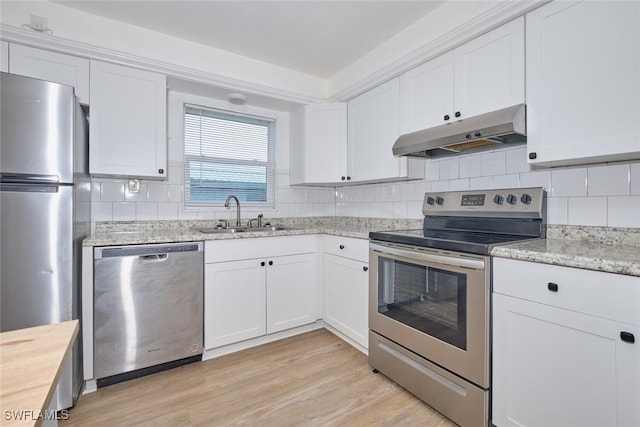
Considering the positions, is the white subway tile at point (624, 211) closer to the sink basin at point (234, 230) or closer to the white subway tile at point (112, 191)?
the sink basin at point (234, 230)

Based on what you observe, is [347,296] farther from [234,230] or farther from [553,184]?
[553,184]

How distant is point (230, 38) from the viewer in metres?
2.45

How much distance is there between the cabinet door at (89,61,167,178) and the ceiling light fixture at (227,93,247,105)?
0.58 meters

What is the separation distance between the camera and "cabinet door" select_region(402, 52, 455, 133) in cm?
205

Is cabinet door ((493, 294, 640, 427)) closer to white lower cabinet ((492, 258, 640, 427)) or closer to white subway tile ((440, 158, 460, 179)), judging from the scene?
white lower cabinet ((492, 258, 640, 427))

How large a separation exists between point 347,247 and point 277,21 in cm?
177

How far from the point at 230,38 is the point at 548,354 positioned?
2850 millimetres

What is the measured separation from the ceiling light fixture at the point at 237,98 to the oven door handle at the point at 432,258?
5.96ft

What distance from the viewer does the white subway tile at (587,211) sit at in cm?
160

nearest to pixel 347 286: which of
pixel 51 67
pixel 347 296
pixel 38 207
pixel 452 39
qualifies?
pixel 347 296

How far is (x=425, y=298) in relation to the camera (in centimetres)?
179

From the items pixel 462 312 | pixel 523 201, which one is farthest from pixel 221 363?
pixel 523 201

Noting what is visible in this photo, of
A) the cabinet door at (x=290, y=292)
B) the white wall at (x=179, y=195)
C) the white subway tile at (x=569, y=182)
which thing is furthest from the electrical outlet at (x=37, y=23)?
the white subway tile at (x=569, y=182)

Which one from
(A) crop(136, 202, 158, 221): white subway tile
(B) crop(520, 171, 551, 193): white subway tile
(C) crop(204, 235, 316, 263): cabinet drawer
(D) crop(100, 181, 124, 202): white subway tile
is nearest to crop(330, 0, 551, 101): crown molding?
(B) crop(520, 171, 551, 193): white subway tile
